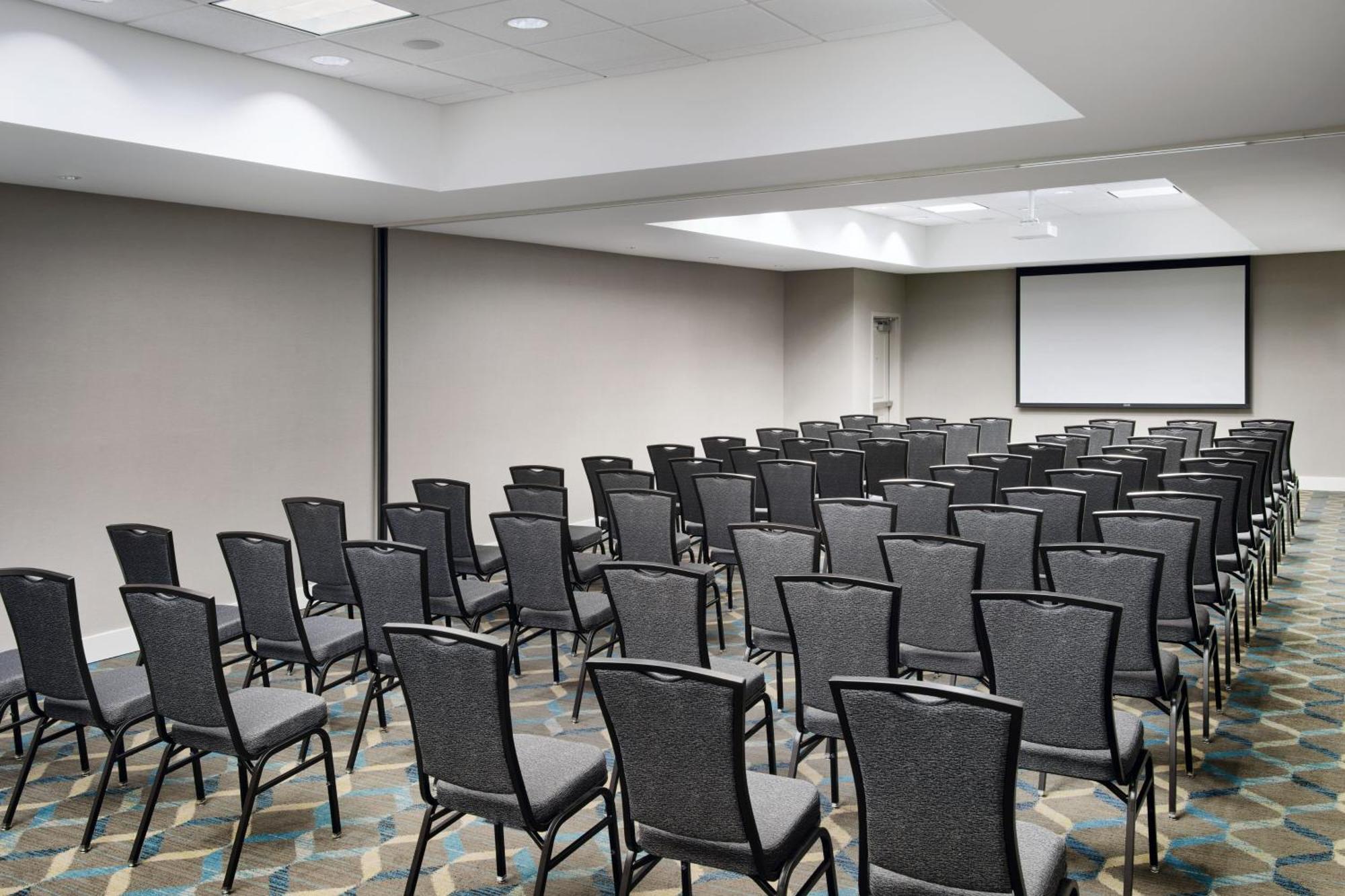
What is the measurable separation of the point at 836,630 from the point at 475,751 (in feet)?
4.52

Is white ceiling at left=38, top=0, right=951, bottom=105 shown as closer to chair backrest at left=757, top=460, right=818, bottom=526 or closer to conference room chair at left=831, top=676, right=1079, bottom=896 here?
chair backrest at left=757, top=460, right=818, bottom=526

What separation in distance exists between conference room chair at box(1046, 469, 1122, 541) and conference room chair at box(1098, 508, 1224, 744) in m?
1.59

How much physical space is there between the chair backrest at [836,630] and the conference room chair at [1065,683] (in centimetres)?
34

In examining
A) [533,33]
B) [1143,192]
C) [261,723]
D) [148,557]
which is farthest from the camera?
[1143,192]

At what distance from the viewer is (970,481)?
721 cm

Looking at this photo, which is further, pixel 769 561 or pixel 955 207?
pixel 955 207

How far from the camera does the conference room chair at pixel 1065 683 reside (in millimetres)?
3340

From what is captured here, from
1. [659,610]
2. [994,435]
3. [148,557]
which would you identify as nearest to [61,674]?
[148,557]

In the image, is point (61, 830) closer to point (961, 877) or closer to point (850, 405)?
point (961, 877)

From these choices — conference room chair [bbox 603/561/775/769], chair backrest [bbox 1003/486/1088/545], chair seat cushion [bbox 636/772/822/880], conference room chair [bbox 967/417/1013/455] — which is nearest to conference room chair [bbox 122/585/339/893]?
conference room chair [bbox 603/561/775/769]

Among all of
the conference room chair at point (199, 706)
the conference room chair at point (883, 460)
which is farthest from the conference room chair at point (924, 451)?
the conference room chair at point (199, 706)

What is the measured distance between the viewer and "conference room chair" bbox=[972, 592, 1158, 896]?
3340mm

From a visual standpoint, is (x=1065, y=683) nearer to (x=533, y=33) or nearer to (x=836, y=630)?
(x=836, y=630)

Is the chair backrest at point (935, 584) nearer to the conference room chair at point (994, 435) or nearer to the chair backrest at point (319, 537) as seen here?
the chair backrest at point (319, 537)
